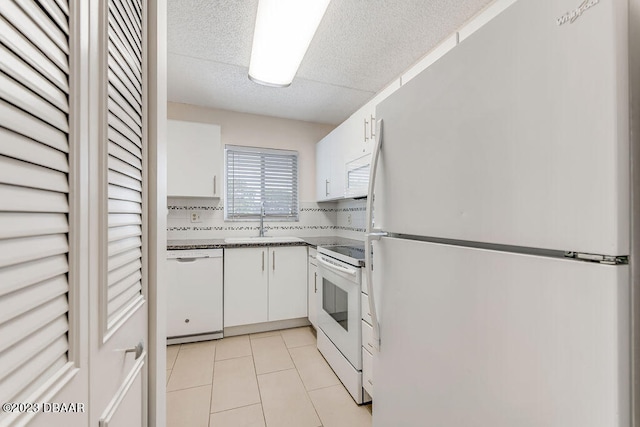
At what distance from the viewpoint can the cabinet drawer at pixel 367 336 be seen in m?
1.53

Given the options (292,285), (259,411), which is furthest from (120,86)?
(292,285)

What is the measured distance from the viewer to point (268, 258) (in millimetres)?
2629

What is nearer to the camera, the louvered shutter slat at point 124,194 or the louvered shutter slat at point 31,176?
the louvered shutter slat at point 31,176

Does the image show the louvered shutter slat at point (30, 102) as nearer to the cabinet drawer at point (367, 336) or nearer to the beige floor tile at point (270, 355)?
the cabinet drawer at point (367, 336)

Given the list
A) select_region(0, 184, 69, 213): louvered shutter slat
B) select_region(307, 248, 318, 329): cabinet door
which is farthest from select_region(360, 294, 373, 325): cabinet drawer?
select_region(0, 184, 69, 213): louvered shutter slat

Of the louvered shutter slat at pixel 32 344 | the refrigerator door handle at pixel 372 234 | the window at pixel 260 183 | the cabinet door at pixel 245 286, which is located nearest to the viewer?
the louvered shutter slat at pixel 32 344

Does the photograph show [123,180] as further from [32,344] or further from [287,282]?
[287,282]

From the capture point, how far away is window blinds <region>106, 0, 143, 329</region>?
59 cm

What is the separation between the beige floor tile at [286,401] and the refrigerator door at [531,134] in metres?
1.40

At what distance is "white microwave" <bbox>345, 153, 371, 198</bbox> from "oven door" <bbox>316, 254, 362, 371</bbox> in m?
0.63

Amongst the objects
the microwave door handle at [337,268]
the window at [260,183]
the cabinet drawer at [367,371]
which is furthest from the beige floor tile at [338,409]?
the window at [260,183]

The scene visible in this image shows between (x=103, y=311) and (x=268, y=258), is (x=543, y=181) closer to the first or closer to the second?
(x=103, y=311)

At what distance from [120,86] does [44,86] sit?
28 cm

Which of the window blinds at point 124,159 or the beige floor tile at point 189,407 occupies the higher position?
the window blinds at point 124,159
